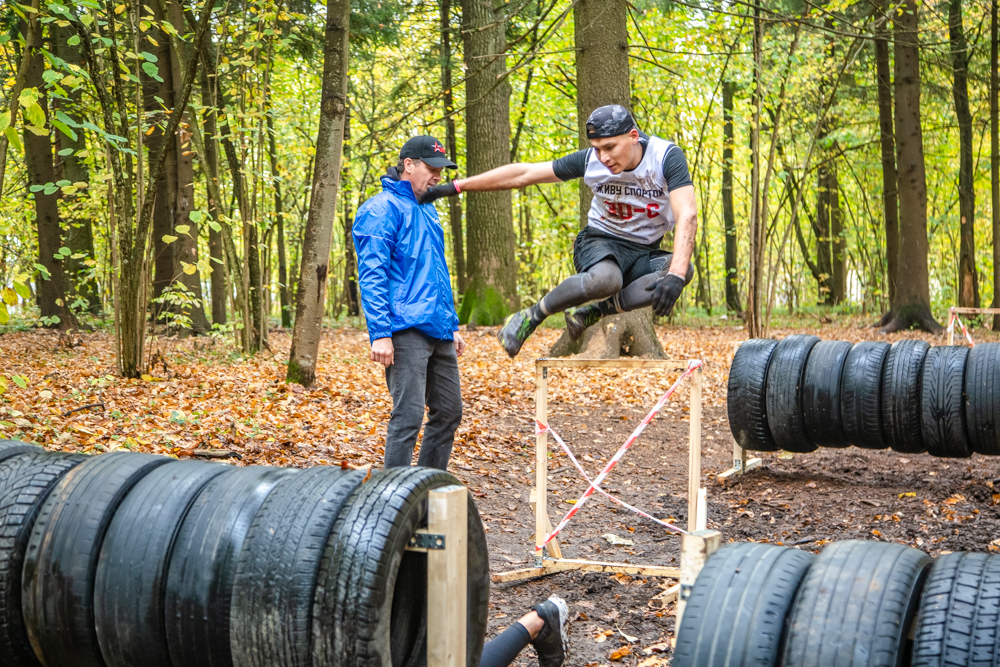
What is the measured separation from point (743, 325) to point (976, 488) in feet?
47.7

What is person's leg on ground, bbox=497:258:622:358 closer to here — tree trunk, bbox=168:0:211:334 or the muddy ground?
the muddy ground

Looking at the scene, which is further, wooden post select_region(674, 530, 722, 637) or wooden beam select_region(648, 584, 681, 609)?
wooden beam select_region(648, 584, 681, 609)

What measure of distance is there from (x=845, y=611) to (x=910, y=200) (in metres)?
16.0

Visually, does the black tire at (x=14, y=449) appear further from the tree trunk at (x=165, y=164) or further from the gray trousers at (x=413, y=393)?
the tree trunk at (x=165, y=164)

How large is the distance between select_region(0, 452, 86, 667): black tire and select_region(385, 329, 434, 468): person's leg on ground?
6.43 ft

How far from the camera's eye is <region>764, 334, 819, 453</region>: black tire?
6.62m

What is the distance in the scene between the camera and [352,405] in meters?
8.61

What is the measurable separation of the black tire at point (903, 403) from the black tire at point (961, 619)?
14.1 ft

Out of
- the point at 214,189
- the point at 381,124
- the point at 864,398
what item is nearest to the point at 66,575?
the point at 864,398

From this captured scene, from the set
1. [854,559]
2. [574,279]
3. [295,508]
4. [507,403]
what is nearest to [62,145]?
[507,403]

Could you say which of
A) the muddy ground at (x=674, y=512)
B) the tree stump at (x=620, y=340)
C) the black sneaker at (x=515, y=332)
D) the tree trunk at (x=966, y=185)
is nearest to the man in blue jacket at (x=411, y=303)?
the black sneaker at (x=515, y=332)

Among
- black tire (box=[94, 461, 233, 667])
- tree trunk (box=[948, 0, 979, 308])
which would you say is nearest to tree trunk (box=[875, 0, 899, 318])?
tree trunk (box=[948, 0, 979, 308])

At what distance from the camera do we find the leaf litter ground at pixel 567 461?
4.80 meters

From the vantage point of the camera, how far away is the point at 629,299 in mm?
5129
